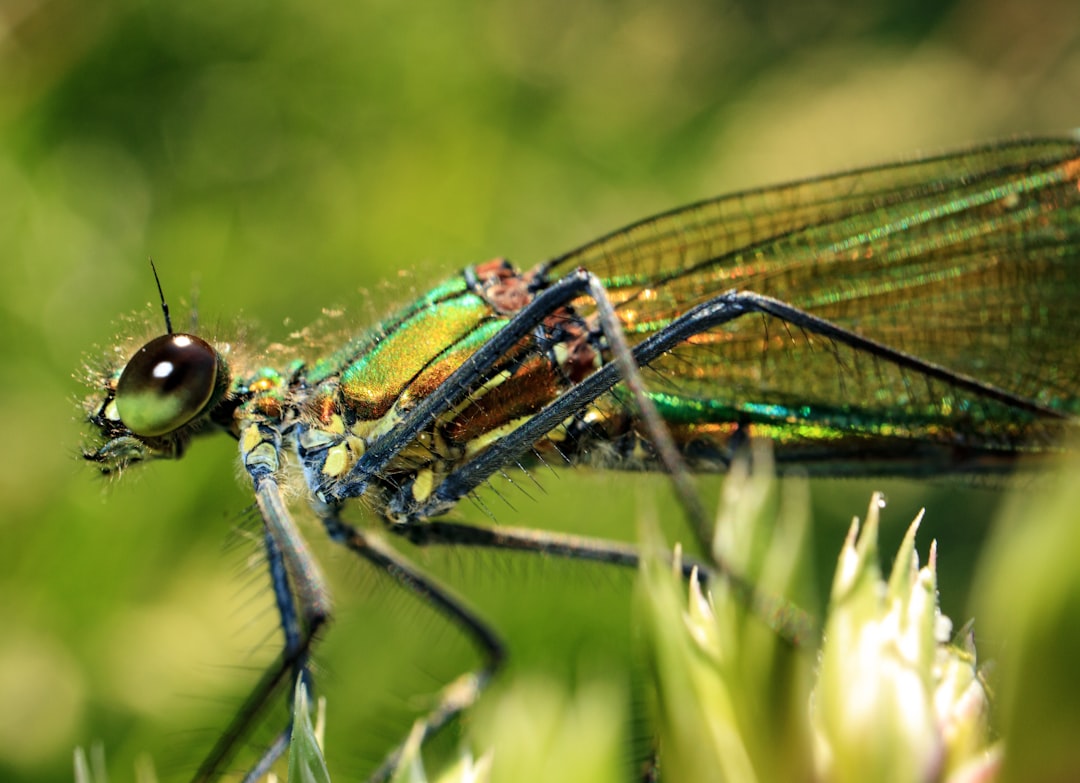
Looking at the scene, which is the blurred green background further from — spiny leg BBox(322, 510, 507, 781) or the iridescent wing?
the iridescent wing

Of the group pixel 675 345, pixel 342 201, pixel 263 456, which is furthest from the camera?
pixel 342 201

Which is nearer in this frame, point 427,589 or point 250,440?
point 250,440

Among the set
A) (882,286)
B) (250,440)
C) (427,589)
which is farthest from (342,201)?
(882,286)

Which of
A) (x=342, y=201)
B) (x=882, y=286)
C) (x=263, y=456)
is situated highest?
(x=342, y=201)

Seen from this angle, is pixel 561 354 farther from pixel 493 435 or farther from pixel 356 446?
pixel 356 446

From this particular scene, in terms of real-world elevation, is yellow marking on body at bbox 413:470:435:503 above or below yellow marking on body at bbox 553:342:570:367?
below

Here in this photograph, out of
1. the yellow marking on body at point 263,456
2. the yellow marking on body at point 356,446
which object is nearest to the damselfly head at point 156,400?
the yellow marking on body at point 263,456

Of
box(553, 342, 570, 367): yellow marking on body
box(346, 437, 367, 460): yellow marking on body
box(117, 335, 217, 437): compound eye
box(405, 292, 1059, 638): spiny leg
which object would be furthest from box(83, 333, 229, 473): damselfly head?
box(553, 342, 570, 367): yellow marking on body
